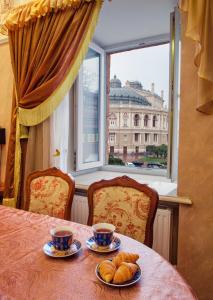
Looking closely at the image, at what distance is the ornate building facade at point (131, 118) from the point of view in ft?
9.00

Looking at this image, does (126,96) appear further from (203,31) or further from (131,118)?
(203,31)

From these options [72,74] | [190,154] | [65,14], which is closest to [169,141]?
[190,154]

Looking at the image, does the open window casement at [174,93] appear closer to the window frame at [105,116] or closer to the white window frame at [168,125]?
the white window frame at [168,125]

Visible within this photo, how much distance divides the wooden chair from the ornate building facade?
127 cm

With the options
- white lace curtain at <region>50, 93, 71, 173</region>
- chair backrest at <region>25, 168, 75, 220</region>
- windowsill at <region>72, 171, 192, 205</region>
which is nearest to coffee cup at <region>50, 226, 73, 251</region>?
chair backrest at <region>25, 168, 75, 220</region>

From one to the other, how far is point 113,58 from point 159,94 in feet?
2.32

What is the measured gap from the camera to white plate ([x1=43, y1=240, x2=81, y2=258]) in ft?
3.29

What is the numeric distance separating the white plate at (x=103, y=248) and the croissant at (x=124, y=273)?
22 centimetres

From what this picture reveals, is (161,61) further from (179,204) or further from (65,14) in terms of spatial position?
(179,204)

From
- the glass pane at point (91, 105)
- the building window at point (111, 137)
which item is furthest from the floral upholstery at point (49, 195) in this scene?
the building window at point (111, 137)

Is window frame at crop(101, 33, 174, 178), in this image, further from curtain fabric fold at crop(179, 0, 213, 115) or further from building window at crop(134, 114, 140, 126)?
curtain fabric fold at crop(179, 0, 213, 115)

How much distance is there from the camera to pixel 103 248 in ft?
3.47

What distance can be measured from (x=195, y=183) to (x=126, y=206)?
477mm

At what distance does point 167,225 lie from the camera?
1.79m
